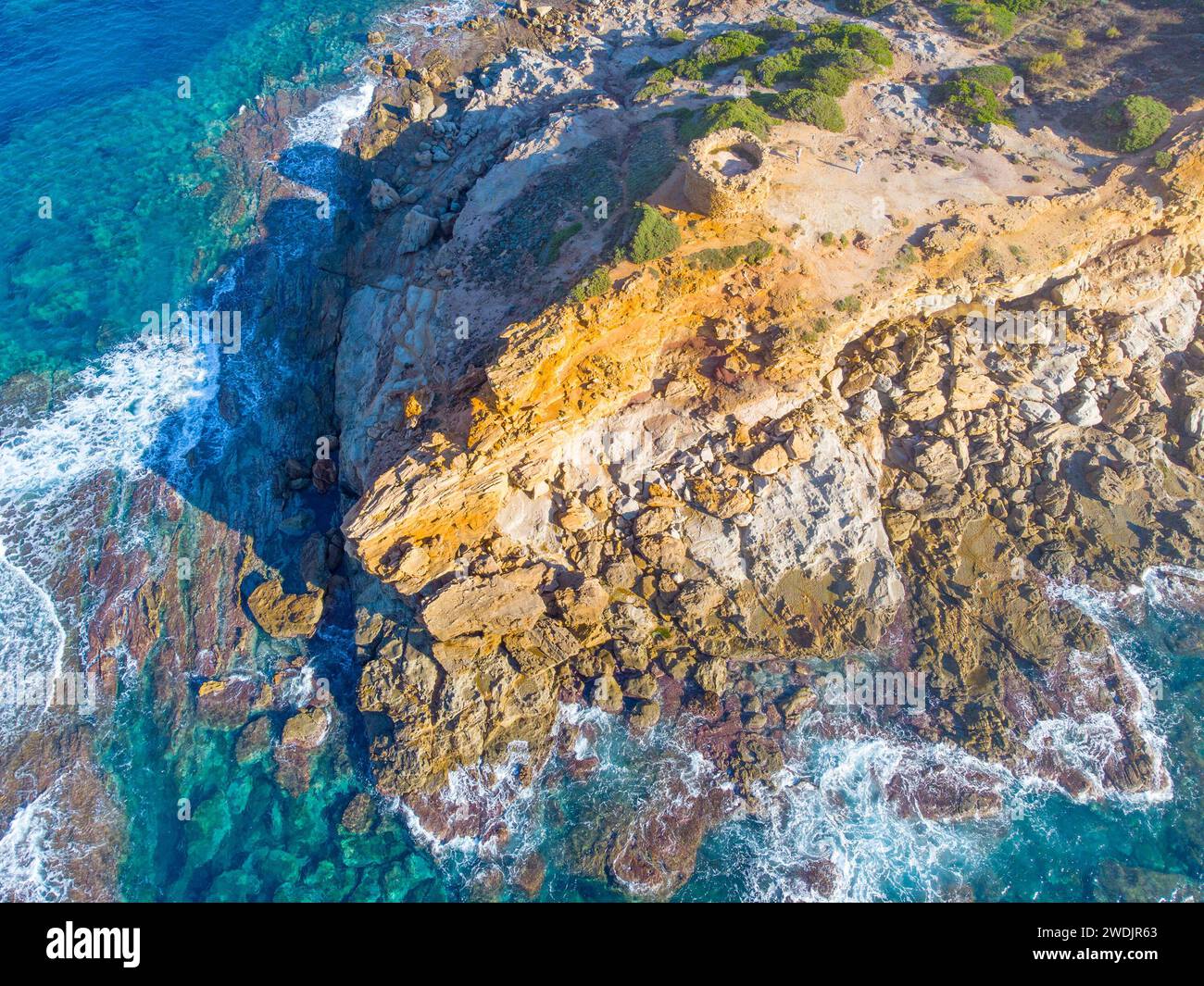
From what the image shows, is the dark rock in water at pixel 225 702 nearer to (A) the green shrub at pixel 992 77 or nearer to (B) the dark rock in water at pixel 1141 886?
(B) the dark rock in water at pixel 1141 886

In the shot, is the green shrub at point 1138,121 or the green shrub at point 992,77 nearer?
the green shrub at point 1138,121

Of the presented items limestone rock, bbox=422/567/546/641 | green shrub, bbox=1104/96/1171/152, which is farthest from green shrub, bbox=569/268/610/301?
green shrub, bbox=1104/96/1171/152

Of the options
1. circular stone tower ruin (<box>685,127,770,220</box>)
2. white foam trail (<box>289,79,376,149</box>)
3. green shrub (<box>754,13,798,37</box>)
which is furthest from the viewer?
white foam trail (<box>289,79,376,149</box>)

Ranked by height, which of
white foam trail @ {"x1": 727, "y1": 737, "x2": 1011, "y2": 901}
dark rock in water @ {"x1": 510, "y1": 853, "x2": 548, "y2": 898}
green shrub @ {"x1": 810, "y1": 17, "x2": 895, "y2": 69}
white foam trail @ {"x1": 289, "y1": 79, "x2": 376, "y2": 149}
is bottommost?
dark rock in water @ {"x1": 510, "y1": 853, "x2": 548, "y2": 898}

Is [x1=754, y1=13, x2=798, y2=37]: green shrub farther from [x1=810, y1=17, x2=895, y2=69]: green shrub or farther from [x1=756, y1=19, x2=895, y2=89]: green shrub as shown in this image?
[x1=756, y1=19, x2=895, y2=89]: green shrub

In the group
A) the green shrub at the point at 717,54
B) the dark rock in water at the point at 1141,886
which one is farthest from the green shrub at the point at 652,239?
the dark rock in water at the point at 1141,886

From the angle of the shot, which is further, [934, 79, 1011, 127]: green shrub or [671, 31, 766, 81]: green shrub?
[671, 31, 766, 81]: green shrub

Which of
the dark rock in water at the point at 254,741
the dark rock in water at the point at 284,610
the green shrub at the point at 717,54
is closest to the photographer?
the dark rock in water at the point at 254,741

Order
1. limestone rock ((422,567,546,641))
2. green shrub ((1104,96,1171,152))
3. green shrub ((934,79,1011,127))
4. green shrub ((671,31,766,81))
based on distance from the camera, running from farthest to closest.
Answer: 1. green shrub ((671,31,766,81))
2. green shrub ((934,79,1011,127))
3. green shrub ((1104,96,1171,152))
4. limestone rock ((422,567,546,641))
